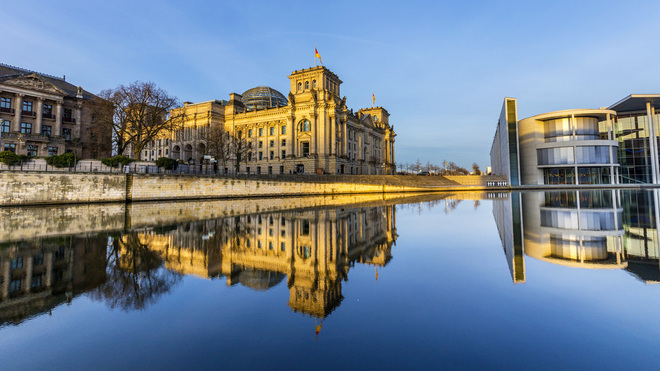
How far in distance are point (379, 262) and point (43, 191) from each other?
103ft

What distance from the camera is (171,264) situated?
25.3 feet

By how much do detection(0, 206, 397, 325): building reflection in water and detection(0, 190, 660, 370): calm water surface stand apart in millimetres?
53

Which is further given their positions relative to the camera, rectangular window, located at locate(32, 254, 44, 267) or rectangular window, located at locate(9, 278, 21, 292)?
rectangular window, located at locate(32, 254, 44, 267)

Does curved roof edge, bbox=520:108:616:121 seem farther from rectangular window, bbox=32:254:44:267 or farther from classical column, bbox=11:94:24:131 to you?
classical column, bbox=11:94:24:131

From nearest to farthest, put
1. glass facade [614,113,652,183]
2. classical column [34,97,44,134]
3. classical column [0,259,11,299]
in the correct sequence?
classical column [0,259,11,299] → classical column [34,97,44,134] → glass facade [614,113,652,183]

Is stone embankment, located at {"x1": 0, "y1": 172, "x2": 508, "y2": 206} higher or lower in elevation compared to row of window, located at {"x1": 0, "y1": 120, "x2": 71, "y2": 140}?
lower

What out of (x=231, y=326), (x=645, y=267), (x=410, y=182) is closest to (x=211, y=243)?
(x=231, y=326)

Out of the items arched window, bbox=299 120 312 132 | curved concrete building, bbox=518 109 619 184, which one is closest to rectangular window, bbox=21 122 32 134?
arched window, bbox=299 120 312 132

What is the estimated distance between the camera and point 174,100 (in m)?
44.4

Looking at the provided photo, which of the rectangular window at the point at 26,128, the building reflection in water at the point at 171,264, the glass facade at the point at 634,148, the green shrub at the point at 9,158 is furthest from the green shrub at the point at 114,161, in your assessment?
the glass facade at the point at 634,148

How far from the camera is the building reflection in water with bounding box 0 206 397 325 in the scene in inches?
216

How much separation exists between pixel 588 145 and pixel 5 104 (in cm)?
10444

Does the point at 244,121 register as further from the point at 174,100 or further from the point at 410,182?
the point at 410,182

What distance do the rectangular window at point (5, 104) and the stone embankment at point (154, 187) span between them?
3172 cm
